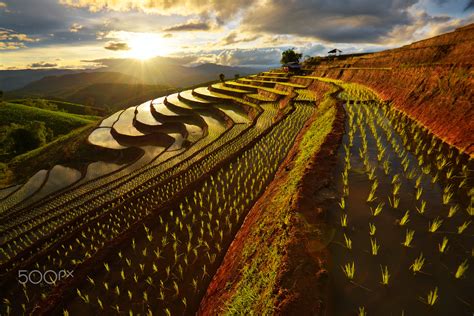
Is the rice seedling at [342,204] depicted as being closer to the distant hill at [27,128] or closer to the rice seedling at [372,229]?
the rice seedling at [372,229]

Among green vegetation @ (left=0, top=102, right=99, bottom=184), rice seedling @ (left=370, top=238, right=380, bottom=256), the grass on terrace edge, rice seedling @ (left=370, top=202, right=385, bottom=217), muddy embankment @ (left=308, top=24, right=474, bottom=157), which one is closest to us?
the grass on terrace edge

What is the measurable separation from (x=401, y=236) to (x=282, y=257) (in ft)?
7.31

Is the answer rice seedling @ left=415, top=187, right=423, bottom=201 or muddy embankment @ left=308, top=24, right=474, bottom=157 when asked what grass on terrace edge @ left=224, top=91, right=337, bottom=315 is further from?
muddy embankment @ left=308, top=24, right=474, bottom=157

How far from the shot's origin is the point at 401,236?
14.6ft

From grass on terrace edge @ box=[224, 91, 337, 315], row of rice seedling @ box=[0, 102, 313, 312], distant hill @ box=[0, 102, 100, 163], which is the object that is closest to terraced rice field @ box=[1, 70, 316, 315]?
row of rice seedling @ box=[0, 102, 313, 312]

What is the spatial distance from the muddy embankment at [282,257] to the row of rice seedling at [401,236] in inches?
15.6

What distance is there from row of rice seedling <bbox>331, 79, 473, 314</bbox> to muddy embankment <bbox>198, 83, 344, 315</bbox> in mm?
397

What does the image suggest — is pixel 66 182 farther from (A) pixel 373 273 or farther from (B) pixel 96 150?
(A) pixel 373 273

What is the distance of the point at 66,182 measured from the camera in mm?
22875

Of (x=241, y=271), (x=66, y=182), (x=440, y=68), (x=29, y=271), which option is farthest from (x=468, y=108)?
(x=66, y=182)

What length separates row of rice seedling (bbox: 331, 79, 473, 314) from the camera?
345 cm

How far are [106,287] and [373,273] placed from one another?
5792 mm

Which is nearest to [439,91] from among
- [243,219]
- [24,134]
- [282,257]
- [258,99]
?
[243,219]

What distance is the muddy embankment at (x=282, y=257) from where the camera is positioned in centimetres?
367
